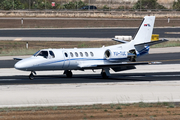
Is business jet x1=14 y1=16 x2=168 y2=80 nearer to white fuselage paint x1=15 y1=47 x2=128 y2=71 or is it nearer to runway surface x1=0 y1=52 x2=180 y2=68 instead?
white fuselage paint x1=15 y1=47 x2=128 y2=71

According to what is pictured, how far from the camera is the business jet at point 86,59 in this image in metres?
23.8

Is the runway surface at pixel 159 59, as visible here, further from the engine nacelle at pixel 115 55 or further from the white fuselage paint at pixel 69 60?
the engine nacelle at pixel 115 55

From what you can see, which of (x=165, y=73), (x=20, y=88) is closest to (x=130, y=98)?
(x=20, y=88)

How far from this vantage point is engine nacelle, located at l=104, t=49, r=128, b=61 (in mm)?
26000

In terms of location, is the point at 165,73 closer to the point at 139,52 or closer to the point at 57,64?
the point at 139,52

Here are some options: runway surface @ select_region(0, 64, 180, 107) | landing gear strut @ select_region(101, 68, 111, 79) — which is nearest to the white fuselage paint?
landing gear strut @ select_region(101, 68, 111, 79)

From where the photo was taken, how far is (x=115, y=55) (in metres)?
26.1

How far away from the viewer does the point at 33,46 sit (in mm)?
48656

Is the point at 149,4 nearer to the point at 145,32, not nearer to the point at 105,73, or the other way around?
the point at 145,32

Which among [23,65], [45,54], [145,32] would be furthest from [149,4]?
[23,65]

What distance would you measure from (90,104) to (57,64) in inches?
342

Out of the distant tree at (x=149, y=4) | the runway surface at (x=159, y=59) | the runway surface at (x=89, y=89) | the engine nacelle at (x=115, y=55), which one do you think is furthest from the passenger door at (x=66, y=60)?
the distant tree at (x=149, y=4)

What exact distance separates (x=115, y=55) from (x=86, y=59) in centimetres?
225

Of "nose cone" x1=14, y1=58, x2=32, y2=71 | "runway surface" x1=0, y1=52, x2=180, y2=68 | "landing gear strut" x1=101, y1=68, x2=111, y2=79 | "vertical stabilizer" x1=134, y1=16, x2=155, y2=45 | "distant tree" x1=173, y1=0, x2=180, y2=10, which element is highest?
"distant tree" x1=173, y1=0, x2=180, y2=10
